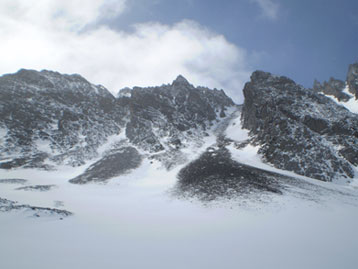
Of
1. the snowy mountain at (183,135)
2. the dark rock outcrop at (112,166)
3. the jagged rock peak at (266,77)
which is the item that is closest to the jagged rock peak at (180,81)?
the snowy mountain at (183,135)

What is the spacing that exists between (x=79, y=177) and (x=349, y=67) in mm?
132365

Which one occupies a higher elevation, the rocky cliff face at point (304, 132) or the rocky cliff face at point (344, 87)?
the rocky cliff face at point (344, 87)

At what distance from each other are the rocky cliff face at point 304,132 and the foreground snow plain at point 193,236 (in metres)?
13.5

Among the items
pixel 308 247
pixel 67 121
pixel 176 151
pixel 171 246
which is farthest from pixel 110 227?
pixel 67 121

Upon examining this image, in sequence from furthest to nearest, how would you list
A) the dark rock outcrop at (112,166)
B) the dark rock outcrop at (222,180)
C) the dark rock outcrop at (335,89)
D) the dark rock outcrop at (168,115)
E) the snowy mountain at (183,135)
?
the dark rock outcrop at (335,89)
the dark rock outcrop at (168,115)
the dark rock outcrop at (112,166)
the snowy mountain at (183,135)
the dark rock outcrop at (222,180)

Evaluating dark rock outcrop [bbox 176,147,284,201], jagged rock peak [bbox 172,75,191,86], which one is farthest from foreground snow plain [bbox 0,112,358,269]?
jagged rock peak [bbox 172,75,191,86]

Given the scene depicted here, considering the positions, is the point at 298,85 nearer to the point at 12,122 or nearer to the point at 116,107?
the point at 116,107

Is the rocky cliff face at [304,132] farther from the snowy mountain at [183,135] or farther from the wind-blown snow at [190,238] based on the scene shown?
the wind-blown snow at [190,238]

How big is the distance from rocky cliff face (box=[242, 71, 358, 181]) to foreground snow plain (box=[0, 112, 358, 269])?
13.5 meters

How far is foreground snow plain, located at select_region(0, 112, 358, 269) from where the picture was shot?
29.6ft

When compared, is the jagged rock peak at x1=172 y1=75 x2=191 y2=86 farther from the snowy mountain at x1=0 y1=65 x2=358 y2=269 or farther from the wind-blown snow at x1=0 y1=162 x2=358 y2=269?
the wind-blown snow at x1=0 y1=162 x2=358 y2=269

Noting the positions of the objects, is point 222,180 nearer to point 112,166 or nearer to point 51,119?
point 112,166

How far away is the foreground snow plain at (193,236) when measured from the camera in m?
9.01

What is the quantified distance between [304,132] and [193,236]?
39.2 meters
